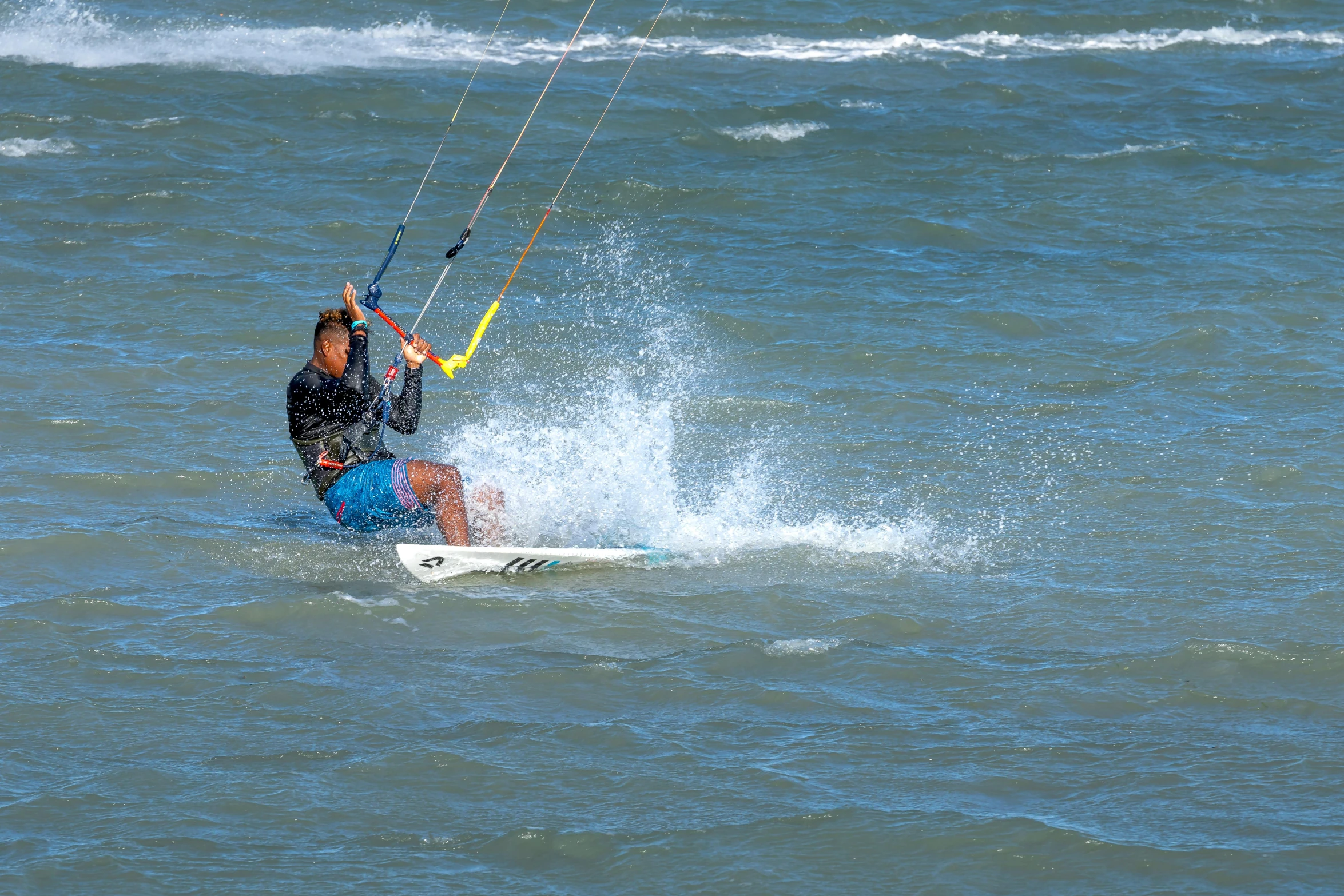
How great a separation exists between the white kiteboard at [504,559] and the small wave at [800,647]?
1.32 meters

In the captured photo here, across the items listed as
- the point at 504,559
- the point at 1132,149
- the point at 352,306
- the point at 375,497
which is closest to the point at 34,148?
the point at 352,306

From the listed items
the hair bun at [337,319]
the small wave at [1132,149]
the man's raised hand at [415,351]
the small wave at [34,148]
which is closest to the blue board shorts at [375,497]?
the man's raised hand at [415,351]

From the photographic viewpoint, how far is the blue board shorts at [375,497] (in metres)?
8.07

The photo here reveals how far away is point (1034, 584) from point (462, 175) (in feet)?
33.7

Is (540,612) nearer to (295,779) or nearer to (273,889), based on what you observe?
(295,779)

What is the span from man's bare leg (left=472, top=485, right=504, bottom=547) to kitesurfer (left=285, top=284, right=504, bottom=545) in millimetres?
137

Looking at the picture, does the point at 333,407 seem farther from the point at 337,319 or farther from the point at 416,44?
the point at 416,44

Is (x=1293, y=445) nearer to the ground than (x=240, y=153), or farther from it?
nearer to the ground

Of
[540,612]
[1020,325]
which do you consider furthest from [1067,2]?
[540,612]

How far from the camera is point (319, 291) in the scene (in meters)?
13.2

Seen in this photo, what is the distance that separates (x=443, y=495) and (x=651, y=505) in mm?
1289

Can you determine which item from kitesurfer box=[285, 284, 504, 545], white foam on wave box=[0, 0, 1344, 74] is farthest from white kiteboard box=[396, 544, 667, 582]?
white foam on wave box=[0, 0, 1344, 74]

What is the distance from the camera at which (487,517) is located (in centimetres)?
838

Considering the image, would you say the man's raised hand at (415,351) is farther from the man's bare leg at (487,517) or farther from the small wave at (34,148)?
the small wave at (34,148)
